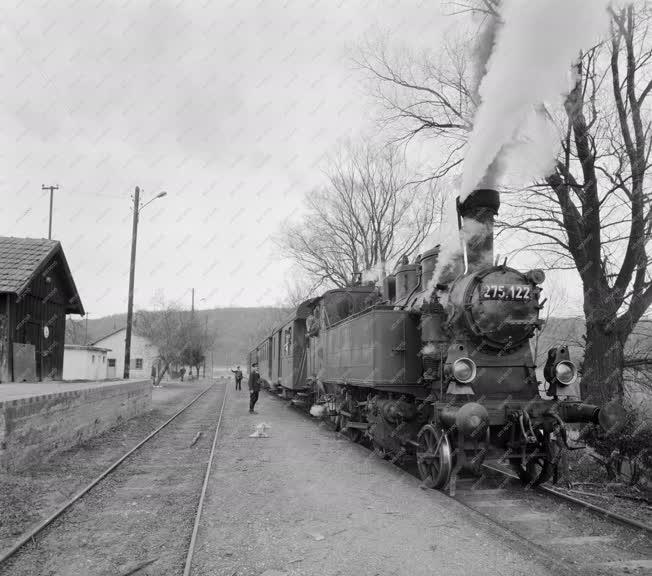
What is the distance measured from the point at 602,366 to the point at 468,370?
16.5ft

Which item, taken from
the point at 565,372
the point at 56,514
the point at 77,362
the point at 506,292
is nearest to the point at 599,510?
the point at 565,372

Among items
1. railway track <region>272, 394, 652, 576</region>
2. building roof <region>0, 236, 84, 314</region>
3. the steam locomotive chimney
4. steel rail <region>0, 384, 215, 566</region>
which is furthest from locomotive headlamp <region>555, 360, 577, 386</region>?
building roof <region>0, 236, 84, 314</region>

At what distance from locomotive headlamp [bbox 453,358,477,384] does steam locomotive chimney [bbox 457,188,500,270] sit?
130 centimetres

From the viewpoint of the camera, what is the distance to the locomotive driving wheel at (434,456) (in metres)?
6.45

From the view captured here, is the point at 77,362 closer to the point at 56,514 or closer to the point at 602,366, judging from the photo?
the point at 56,514

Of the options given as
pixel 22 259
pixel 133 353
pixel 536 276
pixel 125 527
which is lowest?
pixel 125 527

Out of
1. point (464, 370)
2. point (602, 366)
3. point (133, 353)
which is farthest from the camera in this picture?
point (133, 353)

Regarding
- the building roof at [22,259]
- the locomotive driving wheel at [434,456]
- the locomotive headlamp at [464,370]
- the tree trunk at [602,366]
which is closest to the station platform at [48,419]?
the building roof at [22,259]

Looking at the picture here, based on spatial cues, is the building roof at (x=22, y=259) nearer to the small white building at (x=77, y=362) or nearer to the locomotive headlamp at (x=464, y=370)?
the locomotive headlamp at (x=464, y=370)

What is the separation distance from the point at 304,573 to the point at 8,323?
43.7 feet

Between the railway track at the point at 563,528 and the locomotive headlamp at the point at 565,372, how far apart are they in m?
1.32

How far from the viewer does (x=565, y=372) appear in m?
6.83

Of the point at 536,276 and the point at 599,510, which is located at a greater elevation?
the point at 536,276

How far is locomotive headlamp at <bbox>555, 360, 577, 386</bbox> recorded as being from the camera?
678 cm
